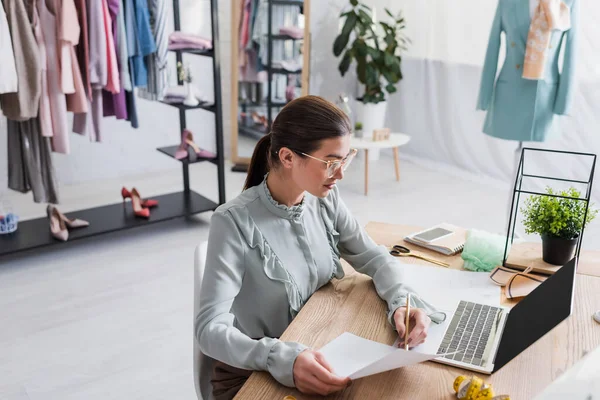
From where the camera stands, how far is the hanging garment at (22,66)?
3010mm

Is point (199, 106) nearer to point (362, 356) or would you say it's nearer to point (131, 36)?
point (131, 36)

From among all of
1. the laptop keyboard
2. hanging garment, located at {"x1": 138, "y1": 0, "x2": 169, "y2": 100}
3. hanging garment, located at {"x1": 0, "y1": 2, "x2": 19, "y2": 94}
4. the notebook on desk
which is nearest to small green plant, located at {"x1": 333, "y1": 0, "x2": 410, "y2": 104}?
hanging garment, located at {"x1": 138, "y1": 0, "x2": 169, "y2": 100}

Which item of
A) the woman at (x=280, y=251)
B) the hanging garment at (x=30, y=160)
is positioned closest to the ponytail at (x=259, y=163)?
the woman at (x=280, y=251)

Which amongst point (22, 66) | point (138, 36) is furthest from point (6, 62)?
point (138, 36)

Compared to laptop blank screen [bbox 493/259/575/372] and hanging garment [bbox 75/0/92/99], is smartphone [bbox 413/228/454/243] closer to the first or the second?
laptop blank screen [bbox 493/259/575/372]

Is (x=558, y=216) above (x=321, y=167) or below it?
below

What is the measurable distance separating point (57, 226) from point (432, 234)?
90.0 inches

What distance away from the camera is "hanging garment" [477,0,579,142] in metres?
3.04

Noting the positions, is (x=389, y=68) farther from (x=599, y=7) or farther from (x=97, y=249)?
(x=97, y=249)

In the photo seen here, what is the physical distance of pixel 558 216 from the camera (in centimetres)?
159

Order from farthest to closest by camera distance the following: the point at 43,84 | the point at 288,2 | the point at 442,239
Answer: the point at 288,2
the point at 43,84
the point at 442,239

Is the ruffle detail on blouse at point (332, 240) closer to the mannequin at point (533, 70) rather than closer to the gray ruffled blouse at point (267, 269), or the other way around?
the gray ruffled blouse at point (267, 269)

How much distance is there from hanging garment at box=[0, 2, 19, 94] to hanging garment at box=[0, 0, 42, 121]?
0.14 feet

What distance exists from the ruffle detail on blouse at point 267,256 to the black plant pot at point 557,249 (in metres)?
A: 0.68
